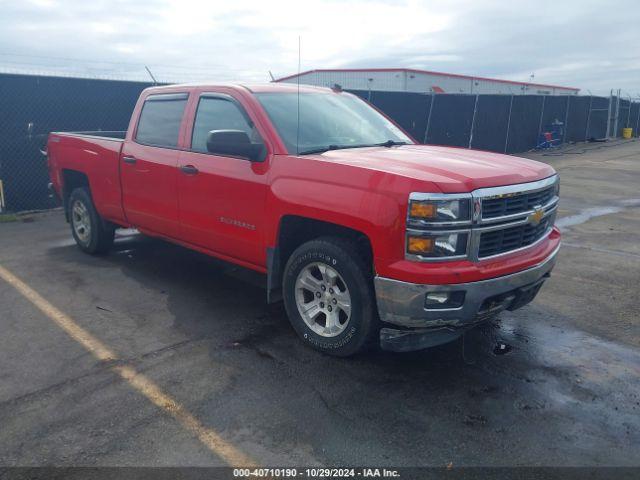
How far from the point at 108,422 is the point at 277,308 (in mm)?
2127

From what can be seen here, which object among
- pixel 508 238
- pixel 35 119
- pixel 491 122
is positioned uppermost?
pixel 35 119

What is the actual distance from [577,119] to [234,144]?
24.8 meters

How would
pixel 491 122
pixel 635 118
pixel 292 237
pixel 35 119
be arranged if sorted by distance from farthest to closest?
1. pixel 635 118
2. pixel 491 122
3. pixel 35 119
4. pixel 292 237

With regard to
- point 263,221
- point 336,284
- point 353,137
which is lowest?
point 336,284

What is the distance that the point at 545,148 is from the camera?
74.2 ft

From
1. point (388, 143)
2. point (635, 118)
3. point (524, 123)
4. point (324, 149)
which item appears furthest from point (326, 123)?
point (635, 118)

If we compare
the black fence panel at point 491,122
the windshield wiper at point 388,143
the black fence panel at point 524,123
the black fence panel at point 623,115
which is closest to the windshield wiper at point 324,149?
the windshield wiper at point 388,143

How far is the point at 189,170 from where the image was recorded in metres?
5.04

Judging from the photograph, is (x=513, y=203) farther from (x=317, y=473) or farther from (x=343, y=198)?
(x=317, y=473)

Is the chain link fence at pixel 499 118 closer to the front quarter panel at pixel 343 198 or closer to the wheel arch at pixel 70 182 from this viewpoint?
the wheel arch at pixel 70 182

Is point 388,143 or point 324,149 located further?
point 388,143

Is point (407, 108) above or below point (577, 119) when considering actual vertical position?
above

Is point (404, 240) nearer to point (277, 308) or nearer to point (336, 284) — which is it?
point (336, 284)

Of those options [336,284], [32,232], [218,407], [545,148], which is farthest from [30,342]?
[545,148]
